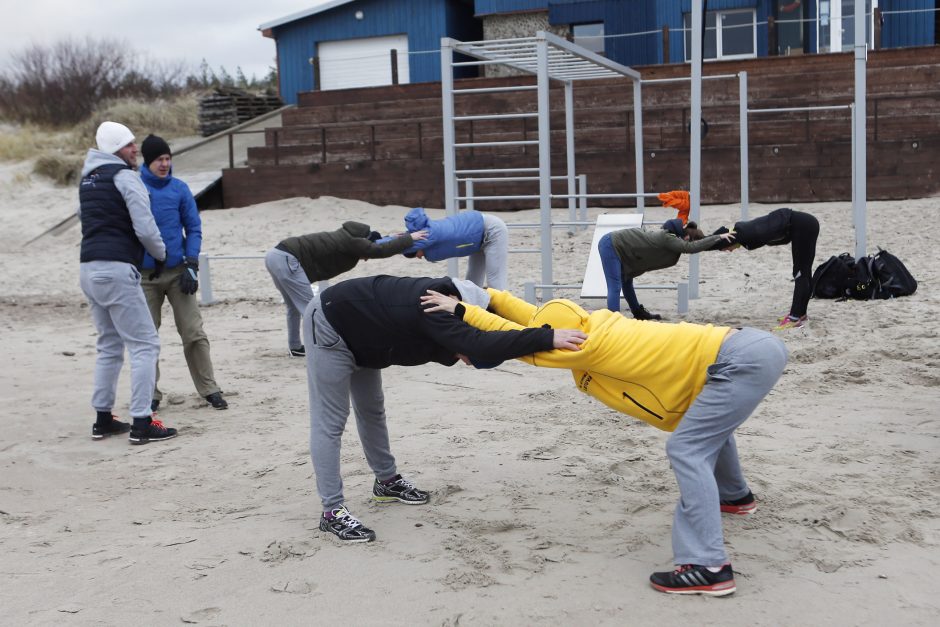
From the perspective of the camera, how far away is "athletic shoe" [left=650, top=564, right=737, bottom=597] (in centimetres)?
370

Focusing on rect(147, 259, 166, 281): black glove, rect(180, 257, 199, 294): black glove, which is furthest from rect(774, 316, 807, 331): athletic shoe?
rect(147, 259, 166, 281): black glove

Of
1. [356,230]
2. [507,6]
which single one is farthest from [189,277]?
[507,6]

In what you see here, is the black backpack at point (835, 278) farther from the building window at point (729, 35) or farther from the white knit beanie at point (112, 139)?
the building window at point (729, 35)

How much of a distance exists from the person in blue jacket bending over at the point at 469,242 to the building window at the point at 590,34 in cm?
1496

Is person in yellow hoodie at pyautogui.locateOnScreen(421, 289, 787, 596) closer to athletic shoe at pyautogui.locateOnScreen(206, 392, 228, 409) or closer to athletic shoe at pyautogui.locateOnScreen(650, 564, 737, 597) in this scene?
→ athletic shoe at pyautogui.locateOnScreen(650, 564, 737, 597)

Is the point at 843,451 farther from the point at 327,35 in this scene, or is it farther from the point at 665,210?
the point at 327,35

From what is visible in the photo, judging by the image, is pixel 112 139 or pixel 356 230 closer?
pixel 112 139

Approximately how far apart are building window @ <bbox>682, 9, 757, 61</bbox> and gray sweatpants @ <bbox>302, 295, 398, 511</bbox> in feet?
61.7

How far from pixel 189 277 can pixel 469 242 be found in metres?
2.81

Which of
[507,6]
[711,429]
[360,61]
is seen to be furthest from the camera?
[360,61]

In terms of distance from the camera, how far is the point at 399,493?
4.86 meters

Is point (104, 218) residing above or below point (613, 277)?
above

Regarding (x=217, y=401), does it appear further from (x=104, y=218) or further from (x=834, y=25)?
(x=834, y=25)

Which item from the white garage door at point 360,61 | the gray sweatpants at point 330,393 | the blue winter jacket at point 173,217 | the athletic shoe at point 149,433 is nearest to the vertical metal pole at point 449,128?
the blue winter jacket at point 173,217
